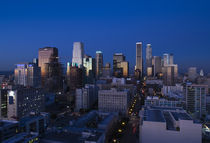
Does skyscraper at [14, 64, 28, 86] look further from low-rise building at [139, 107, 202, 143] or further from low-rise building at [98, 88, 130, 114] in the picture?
low-rise building at [139, 107, 202, 143]

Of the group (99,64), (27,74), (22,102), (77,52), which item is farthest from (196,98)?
(99,64)

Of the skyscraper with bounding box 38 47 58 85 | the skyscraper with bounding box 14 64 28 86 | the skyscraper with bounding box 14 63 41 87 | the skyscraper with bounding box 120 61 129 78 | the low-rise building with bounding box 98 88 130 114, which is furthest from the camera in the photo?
the skyscraper with bounding box 120 61 129 78

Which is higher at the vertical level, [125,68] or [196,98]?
[125,68]

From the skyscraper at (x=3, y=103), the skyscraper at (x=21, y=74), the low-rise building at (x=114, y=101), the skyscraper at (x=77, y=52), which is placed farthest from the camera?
the skyscraper at (x=77, y=52)

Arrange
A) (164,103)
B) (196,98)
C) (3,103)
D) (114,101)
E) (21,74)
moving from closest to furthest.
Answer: (3,103) → (196,98) → (164,103) → (114,101) → (21,74)

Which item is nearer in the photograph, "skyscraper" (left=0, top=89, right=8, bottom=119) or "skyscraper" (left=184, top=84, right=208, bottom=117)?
"skyscraper" (left=0, top=89, right=8, bottom=119)

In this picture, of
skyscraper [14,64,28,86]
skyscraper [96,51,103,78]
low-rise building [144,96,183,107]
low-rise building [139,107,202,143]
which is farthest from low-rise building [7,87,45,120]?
skyscraper [96,51,103,78]

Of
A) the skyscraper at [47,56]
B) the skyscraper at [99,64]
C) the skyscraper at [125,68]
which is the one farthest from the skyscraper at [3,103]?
the skyscraper at [125,68]

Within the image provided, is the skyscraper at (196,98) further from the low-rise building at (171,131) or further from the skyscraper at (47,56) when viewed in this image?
the skyscraper at (47,56)

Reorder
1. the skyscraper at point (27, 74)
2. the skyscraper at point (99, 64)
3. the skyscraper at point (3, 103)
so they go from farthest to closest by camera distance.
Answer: the skyscraper at point (99, 64), the skyscraper at point (27, 74), the skyscraper at point (3, 103)

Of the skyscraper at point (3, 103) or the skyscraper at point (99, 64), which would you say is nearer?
the skyscraper at point (3, 103)

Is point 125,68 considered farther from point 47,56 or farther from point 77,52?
point 47,56

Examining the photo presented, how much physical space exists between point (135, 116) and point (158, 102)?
8003 mm

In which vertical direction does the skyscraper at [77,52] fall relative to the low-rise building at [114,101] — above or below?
above
